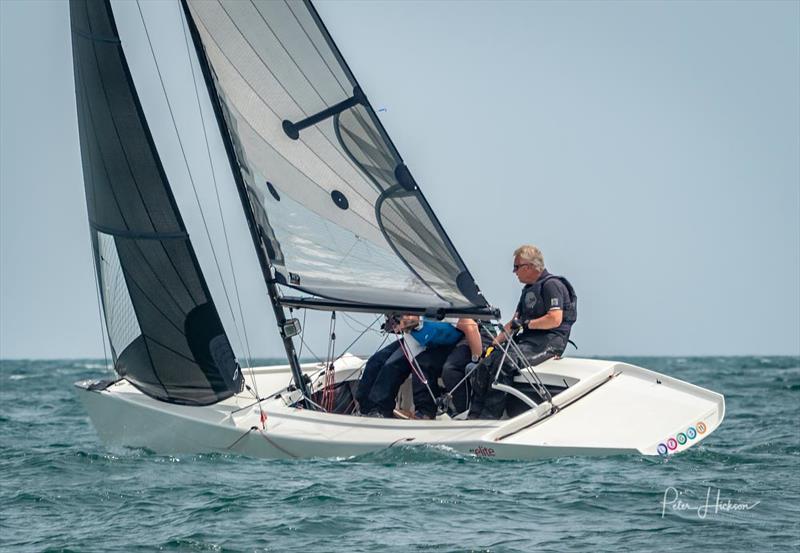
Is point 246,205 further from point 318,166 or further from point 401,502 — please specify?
point 401,502

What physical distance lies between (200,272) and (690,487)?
4379 mm

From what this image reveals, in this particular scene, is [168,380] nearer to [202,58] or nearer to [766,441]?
[202,58]

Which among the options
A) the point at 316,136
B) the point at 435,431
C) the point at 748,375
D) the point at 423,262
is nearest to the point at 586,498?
the point at 435,431

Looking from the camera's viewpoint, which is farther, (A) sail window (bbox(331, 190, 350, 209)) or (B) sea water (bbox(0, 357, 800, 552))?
(A) sail window (bbox(331, 190, 350, 209))

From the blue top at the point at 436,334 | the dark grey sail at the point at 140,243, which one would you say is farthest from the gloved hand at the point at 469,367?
the dark grey sail at the point at 140,243

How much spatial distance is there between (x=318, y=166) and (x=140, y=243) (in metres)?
1.62

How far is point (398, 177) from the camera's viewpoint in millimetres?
10016

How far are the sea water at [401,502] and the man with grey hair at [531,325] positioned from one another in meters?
1.03

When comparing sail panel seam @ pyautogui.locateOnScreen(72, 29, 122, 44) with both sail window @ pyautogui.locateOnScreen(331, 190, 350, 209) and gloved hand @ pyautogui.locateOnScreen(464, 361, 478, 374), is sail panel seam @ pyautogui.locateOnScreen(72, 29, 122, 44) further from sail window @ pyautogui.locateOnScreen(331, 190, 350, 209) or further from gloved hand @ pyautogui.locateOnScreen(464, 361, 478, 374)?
gloved hand @ pyautogui.locateOnScreen(464, 361, 478, 374)

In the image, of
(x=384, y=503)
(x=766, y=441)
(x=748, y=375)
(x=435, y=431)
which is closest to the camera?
(x=384, y=503)

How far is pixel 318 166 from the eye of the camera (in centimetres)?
1009

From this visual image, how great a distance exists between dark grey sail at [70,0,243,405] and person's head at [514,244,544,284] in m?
2.54

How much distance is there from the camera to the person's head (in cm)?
1029

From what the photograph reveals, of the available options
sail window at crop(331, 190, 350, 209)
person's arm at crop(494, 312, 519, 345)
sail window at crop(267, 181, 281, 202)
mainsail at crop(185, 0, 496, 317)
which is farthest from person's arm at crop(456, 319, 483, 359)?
sail window at crop(267, 181, 281, 202)
